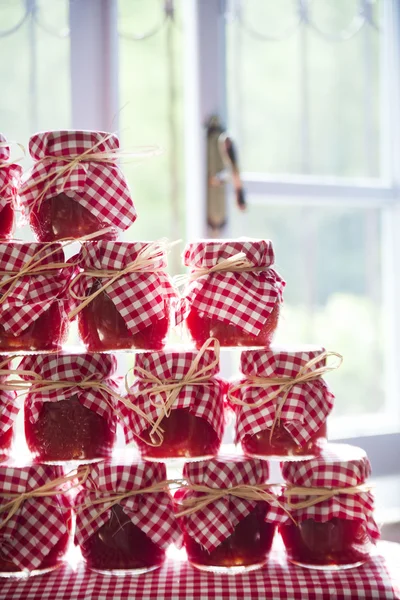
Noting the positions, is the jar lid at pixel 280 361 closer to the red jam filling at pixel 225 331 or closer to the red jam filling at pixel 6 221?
the red jam filling at pixel 225 331

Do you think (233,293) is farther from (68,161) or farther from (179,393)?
(68,161)

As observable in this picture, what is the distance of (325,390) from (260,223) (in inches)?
25.8

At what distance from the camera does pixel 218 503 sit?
3.66 feet

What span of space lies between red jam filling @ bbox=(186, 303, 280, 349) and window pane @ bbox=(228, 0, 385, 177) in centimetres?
66

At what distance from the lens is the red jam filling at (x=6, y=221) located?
1178mm

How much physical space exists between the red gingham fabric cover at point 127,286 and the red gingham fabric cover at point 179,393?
0.05 m

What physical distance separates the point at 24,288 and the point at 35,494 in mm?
288

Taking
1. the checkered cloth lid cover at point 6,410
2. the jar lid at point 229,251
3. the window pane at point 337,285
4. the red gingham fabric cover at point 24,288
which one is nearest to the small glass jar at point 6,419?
the checkered cloth lid cover at point 6,410

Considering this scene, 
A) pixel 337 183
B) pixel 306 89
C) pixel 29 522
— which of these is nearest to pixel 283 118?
pixel 306 89

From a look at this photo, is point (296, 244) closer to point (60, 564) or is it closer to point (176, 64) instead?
point (176, 64)

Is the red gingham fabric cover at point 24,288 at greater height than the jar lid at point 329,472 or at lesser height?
greater

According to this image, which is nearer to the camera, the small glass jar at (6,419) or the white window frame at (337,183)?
the small glass jar at (6,419)

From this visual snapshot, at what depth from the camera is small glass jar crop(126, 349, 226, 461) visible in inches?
43.9

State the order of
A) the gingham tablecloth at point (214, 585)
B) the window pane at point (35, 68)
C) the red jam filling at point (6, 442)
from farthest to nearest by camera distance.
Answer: the window pane at point (35, 68) → the red jam filling at point (6, 442) → the gingham tablecloth at point (214, 585)
